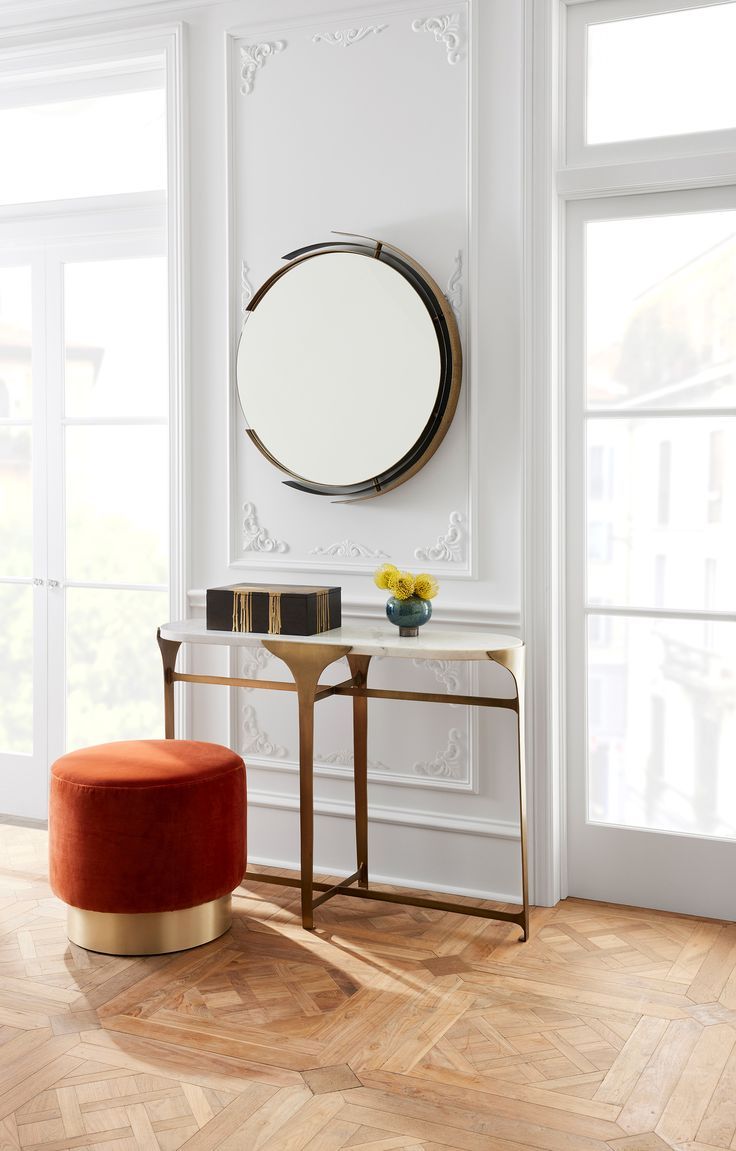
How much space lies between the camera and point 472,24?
3.13 metres

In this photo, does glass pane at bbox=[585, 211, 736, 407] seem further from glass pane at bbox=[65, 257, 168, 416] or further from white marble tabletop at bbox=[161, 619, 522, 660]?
glass pane at bbox=[65, 257, 168, 416]

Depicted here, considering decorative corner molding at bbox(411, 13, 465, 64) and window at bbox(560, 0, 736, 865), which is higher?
decorative corner molding at bbox(411, 13, 465, 64)

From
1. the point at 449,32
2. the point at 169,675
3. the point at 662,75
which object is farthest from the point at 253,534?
the point at 662,75

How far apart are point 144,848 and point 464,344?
1.70 meters

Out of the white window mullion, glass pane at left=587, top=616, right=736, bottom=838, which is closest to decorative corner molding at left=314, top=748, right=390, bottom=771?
glass pane at left=587, top=616, right=736, bottom=838

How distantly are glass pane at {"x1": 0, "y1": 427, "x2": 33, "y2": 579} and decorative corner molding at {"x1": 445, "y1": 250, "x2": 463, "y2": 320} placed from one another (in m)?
1.72

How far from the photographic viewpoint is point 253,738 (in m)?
3.58

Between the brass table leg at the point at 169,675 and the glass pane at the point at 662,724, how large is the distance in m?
1.26

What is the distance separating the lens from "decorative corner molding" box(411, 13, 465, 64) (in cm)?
316

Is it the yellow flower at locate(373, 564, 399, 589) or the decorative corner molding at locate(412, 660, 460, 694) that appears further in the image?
the decorative corner molding at locate(412, 660, 460, 694)

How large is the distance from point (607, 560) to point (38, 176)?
8.14 ft

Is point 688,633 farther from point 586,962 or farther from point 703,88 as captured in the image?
point 703,88

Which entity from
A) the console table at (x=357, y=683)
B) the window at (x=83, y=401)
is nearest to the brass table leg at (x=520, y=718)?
the console table at (x=357, y=683)

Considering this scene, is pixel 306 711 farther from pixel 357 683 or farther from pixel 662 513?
pixel 662 513
